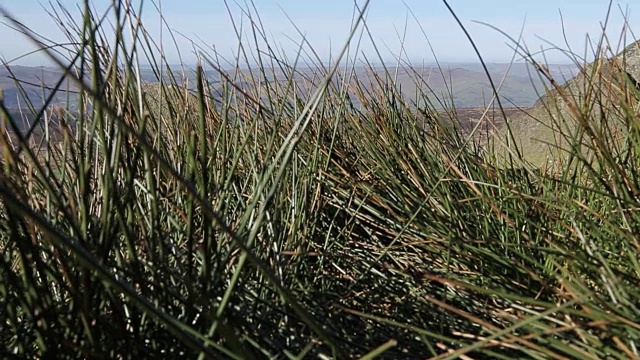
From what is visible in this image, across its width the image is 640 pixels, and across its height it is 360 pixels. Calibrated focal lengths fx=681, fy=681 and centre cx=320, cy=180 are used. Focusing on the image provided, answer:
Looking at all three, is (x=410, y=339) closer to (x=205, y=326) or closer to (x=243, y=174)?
(x=205, y=326)

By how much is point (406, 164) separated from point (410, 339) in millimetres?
479

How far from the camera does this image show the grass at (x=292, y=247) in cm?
52

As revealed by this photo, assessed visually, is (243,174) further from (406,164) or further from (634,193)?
(634,193)

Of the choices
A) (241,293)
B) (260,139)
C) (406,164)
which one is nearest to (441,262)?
(406,164)

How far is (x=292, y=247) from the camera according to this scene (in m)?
0.84

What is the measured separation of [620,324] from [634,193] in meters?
0.34

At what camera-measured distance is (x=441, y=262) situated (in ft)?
3.02

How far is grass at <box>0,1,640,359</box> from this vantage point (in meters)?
0.52

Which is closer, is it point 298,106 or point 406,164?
point 406,164

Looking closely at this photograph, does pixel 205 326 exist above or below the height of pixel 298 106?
below

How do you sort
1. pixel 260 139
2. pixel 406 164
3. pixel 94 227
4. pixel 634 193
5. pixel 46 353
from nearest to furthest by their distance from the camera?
pixel 46 353 → pixel 94 227 → pixel 634 193 → pixel 406 164 → pixel 260 139

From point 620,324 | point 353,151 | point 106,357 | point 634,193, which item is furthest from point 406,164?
point 106,357

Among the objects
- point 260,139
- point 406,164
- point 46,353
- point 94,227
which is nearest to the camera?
point 46,353

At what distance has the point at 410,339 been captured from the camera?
0.68m
